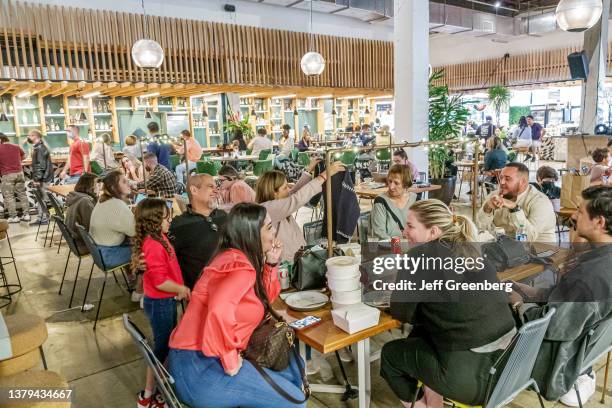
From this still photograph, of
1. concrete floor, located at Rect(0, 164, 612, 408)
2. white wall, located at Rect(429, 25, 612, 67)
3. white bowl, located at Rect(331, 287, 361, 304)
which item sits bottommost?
concrete floor, located at Rect(0, 164, 612, 408)

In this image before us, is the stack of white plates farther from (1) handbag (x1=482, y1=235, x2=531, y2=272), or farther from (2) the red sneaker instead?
(2) the red sneaker

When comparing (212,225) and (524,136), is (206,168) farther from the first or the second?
(524,136)

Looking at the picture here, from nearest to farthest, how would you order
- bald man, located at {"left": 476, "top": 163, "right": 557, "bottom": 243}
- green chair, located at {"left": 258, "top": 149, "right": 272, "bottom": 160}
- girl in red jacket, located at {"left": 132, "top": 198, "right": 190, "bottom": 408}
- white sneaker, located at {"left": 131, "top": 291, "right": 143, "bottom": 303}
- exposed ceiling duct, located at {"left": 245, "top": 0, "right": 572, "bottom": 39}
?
girl in red jacket, located at {"left": 132, "top": 198, "right": 190, "bottom": 408} < bald man, located at {"left": 476, "top": 163, "right": 557, "bottom": 243} < white sneaker, located at {"left": 131, "top": 291, "right": 143, "bottom": 303} < green chair, located at {"left": 258, "top": 149, "right": 272, "bottom": 160} < exposed ceiling duct, located at {"left": 245, "top": 0, "right": 572, "bottom": 39}

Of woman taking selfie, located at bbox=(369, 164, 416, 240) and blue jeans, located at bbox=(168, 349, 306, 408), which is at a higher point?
woman taking selfie, located at bbox=(369, 164, 416, 240)

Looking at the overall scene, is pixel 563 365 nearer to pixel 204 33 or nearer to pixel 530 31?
pixel 204 33

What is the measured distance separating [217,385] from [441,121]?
7114 millimetres

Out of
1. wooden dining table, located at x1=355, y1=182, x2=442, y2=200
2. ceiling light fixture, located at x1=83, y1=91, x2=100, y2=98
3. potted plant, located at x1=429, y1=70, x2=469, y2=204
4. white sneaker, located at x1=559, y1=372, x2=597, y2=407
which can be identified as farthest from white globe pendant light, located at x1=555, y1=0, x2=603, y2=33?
ceiling light fixture, located at x1=83, y1=91, x2=100, y2=98

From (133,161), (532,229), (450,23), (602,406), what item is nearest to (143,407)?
(602,406)

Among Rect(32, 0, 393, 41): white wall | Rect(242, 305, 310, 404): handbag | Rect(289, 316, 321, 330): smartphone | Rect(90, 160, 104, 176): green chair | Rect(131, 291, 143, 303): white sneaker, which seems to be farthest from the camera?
Rect(32, 0, 393, 41): white wall

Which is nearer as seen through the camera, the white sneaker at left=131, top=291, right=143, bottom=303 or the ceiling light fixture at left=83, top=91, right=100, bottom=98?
Result: the white sneaker at left=131, top=291, right=143, bottom=303

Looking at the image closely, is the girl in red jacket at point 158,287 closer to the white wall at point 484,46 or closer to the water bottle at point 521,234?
the water bottle at point 521,234

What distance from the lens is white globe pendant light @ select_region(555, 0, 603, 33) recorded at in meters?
5.50

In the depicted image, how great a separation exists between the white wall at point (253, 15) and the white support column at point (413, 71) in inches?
209

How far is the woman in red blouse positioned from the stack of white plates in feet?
1.11
